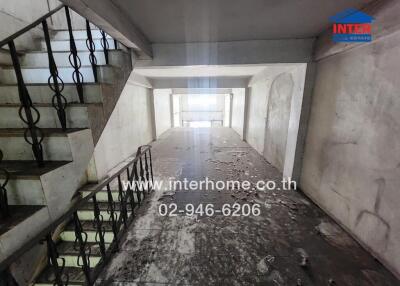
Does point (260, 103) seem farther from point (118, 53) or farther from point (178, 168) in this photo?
point (118, 53)

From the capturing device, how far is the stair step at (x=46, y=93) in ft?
5.06

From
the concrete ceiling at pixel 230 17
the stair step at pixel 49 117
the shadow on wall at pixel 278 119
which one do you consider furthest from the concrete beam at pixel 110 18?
the shadow on wall at pixel 278 119

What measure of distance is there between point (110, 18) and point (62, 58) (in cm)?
102

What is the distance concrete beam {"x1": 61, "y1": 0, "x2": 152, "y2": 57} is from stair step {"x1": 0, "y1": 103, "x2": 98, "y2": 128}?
29.9 inches

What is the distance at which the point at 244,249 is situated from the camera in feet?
5.97

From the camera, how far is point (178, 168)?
4102mm

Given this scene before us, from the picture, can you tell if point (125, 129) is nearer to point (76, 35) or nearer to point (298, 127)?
point (76, 35)

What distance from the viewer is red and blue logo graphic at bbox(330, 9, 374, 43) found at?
1688 mm

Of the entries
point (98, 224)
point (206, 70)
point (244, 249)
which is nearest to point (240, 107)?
point (206, 70)

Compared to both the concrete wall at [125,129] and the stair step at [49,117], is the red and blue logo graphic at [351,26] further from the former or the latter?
the concrete wall at [125,129]

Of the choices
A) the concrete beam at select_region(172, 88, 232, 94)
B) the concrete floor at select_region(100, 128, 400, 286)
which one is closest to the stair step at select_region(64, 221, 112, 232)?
the concrete floor at select_region(100, 128, 400, 286)

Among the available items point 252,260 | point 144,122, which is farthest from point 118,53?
point 144,122

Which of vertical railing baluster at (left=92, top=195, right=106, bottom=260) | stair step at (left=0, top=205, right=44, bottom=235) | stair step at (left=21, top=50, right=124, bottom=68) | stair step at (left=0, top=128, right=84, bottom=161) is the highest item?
stair step at (left=21, top=50, right=124, bottom=68)

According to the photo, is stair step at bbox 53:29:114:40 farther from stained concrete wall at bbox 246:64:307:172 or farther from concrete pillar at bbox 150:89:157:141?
concrete pillar at bbox 150:89:157:141
